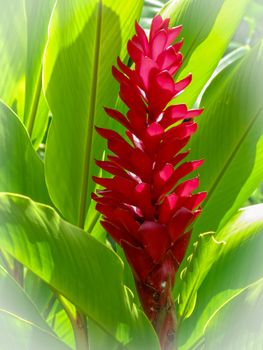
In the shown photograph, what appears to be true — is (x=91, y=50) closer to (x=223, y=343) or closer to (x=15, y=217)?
(x=15, y=217)

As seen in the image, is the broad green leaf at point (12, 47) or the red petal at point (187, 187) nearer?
the red petal at point (187, 187)

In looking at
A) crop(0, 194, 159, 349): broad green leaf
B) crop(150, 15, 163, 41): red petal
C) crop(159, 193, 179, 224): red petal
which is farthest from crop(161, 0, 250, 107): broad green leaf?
crop(0, 194, 159, 349): broad green leaf

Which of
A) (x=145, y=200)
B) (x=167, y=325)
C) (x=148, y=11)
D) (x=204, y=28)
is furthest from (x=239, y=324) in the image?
(x=148, y=11)

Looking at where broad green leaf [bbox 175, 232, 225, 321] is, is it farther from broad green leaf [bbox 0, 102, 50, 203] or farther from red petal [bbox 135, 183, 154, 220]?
broad green leaf [bbox 0, 102, 50, 203]

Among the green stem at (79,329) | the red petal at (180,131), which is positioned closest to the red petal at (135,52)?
the red petal at (180,131)

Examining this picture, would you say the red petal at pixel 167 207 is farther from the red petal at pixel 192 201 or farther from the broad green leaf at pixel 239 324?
the broad green leaf at pixel 239 324

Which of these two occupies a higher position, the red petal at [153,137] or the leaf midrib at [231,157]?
the red petal at [153,137]

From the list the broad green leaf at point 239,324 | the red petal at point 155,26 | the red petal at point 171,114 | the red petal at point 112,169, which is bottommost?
the broad green leaf at point 239,324
